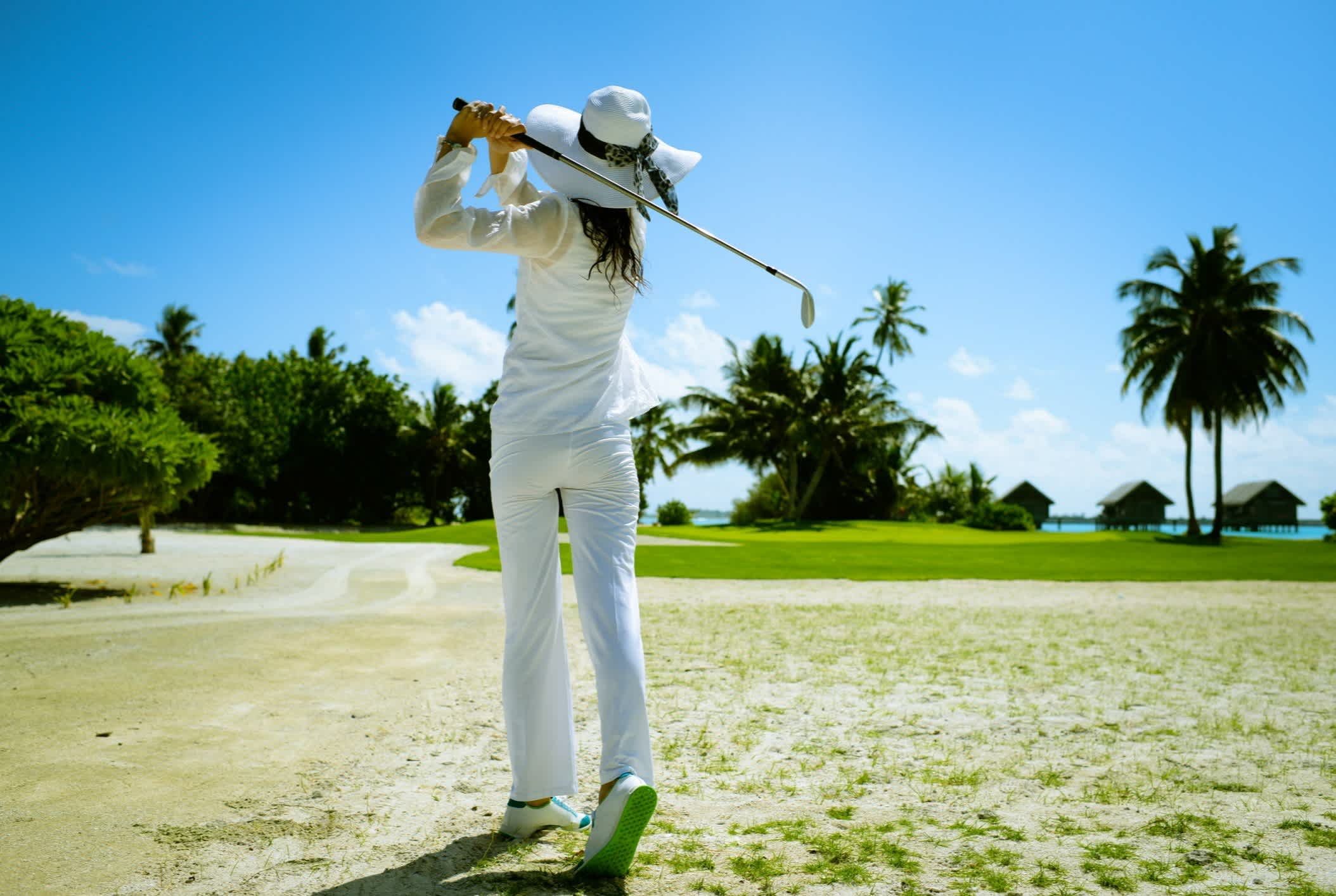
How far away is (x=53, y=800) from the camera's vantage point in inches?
123

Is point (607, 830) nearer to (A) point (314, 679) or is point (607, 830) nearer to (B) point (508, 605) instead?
(B) point (508, 605)

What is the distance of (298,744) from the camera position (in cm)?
404

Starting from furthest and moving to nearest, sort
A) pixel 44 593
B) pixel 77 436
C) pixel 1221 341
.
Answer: pixel 1221 341
pixel 44 593
pixel 77 436

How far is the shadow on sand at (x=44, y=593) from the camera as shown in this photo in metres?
9.01

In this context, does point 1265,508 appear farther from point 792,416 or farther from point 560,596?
point 560,596

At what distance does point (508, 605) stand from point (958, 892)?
1567 mm

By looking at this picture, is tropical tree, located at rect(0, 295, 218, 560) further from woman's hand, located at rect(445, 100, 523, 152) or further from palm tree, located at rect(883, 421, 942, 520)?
palm tree, located at rect(883, 421, 942, 520)

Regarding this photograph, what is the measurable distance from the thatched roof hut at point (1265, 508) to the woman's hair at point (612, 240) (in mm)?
63964

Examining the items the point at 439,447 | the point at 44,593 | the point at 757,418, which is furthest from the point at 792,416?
the point at 44,593

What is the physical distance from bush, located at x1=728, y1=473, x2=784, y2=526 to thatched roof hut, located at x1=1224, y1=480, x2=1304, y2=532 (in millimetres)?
32236

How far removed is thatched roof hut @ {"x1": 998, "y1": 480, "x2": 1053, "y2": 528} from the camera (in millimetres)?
60844

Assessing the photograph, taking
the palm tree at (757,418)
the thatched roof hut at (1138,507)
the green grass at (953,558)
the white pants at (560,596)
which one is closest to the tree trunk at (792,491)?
the palm tree at (757,418)

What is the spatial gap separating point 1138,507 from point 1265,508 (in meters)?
7.47

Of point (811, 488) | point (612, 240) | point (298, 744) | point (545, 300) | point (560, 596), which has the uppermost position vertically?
point (811, 488)
